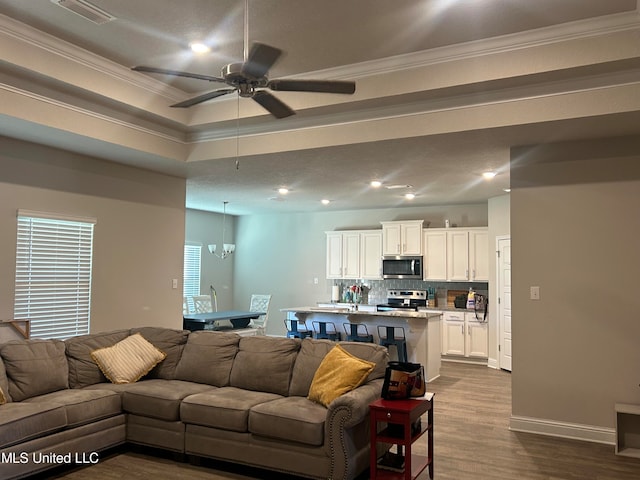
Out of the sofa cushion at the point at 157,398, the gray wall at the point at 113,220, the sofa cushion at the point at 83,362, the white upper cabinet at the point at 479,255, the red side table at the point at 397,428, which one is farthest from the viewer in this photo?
the white upper cabinet at the point at 479,255

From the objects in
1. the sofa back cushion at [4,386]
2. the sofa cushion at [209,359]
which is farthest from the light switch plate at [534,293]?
the sofa back cushion at [4,386]

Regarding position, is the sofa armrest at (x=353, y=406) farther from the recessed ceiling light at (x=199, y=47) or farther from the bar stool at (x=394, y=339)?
the bar stool at (x=394, y=339)

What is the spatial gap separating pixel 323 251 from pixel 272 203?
5.83ft

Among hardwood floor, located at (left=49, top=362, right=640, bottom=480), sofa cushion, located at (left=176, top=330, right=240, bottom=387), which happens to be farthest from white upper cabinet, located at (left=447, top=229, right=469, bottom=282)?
sofa cushion, located at (left=176, top=330, right=240, bottom=387)

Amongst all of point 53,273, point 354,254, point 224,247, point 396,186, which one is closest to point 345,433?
point 53,273

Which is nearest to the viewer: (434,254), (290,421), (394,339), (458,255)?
(290,421)

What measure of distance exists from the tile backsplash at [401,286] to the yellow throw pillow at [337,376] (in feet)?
18.4

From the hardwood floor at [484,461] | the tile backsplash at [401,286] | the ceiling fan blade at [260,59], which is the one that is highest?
the ceiling fan blade at [260,59]

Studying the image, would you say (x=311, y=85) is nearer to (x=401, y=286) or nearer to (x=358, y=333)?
(x=358, y=333)

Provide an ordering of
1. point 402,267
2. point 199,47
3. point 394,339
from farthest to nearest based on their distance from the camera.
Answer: point 402,267 < point 394,339 < point 199,47

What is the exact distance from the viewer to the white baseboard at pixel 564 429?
4473 mm

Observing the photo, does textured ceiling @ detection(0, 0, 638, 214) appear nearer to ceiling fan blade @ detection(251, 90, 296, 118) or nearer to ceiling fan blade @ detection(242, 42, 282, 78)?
Answer: ceiling fan blade @ detection(251, 90, 296, 118)

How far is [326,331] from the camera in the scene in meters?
7.90

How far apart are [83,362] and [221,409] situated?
1.49 metres
